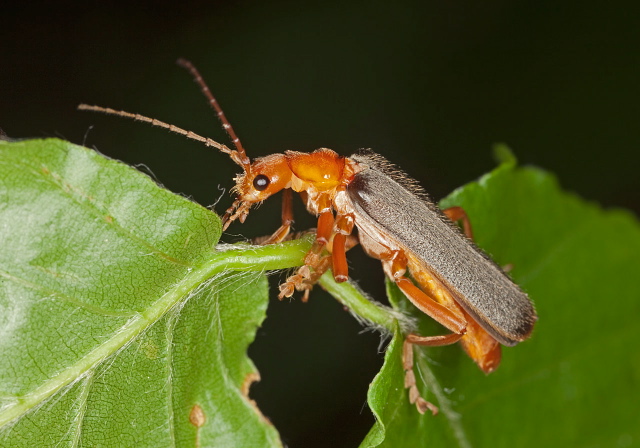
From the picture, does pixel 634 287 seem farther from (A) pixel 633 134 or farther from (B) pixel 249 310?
(B) pixel 249 310

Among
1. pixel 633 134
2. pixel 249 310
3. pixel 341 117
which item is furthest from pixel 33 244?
pixel 633 134

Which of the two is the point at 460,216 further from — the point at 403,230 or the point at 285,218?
the point at 285,218

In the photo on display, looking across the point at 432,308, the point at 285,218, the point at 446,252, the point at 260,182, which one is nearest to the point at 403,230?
the point at 446,252

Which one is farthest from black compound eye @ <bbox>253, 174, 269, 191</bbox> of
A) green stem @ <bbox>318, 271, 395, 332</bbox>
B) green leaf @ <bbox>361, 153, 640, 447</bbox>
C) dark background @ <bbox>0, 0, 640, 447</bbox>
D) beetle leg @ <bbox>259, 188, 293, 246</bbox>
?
dark background @ <bbox>0, 0, 640, 447</bbox>

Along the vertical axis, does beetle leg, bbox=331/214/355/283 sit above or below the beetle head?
below

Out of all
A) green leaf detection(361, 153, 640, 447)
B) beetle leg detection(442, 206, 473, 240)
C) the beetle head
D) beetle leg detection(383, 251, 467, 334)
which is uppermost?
the beetle head

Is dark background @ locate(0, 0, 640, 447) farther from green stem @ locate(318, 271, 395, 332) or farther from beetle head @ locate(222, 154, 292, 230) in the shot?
green stem @ locate(318, 271, 395, 332)

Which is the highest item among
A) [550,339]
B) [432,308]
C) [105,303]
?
[105,303]
